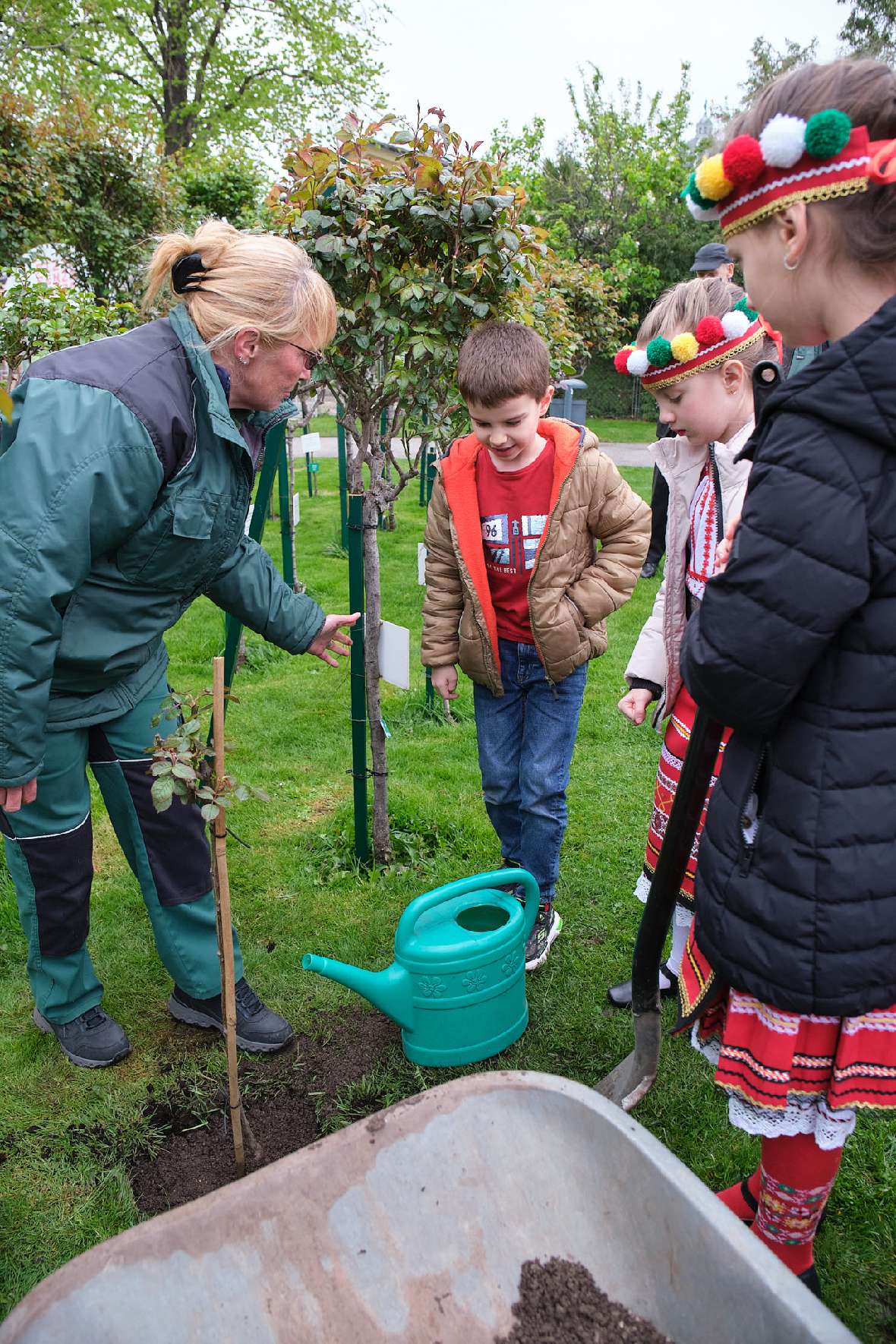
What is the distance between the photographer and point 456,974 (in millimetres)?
2176

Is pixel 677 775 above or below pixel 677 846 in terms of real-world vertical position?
below

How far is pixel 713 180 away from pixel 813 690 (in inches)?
25.4

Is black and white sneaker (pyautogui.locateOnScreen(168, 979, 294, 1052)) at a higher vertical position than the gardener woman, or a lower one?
lower

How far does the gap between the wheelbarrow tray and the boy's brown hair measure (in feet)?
5.19

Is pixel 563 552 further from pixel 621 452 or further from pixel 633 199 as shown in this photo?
pixel 633 199

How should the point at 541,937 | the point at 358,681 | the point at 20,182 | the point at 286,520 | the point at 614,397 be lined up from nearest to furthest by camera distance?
the point at 541,937, the point at 358,681, the point at 286,520, the point at 20,182, the point at 614,397

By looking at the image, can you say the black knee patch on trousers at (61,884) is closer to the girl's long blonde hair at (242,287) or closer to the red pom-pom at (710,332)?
the girl's long blonde hair at (242,287)

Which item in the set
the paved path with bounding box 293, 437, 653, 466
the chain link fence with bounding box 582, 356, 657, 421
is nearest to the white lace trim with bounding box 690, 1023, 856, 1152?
the paved path with bounding box 293, 437, 653, 466

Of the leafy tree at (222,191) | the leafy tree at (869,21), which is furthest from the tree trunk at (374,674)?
the leafy tree at (869,21)

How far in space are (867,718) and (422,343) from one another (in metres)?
1.86

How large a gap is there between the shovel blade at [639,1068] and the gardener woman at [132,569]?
995mm

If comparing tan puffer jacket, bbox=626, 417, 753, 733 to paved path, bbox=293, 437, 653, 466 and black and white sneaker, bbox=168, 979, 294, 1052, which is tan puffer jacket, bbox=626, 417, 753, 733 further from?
paved path, bbox=293, 437, 653, 466

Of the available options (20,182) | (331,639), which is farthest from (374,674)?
(20,182)

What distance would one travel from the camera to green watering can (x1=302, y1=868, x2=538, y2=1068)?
7.07 feet
